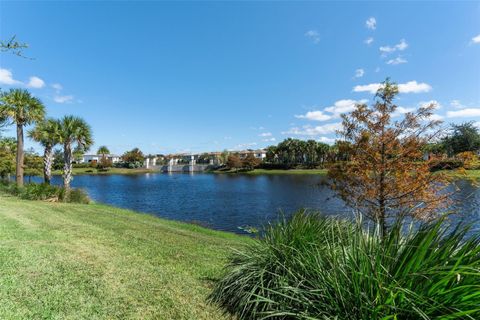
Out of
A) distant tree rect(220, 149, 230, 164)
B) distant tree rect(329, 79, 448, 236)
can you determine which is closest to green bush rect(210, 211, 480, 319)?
distant tree rect(329, 79, 448, 236)

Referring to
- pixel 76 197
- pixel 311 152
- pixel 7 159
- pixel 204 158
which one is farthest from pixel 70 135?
pixel 204 158

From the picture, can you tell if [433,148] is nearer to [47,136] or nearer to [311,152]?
[47,136]

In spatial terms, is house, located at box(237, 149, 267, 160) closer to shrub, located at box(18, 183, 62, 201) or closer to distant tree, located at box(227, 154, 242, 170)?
distant tree, located at box(227, 154, 242, 170)

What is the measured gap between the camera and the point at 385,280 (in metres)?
2.86

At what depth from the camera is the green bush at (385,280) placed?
2.42 metres

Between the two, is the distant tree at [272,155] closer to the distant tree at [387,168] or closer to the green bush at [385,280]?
the distant tree at [387,168]

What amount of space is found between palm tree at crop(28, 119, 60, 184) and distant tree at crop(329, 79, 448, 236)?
2240 cm

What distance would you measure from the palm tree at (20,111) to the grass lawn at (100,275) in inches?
694

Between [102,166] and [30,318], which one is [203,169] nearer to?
[102,166]

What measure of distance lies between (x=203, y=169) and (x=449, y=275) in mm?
129752

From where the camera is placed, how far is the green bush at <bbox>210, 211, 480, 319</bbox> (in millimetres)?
2416

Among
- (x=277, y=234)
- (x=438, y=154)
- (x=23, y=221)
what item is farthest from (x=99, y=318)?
(x=438, y=154)

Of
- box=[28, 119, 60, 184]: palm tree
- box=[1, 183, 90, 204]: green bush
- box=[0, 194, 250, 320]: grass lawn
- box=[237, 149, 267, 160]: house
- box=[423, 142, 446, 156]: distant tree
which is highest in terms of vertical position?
box=[237, 149, 267, 160]: house

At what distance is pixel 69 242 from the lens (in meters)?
7.00
